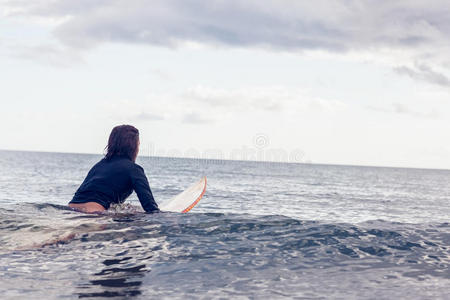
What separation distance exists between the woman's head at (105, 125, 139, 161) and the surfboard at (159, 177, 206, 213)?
2832 millimetres

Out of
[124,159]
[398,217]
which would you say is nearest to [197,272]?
[124,159]

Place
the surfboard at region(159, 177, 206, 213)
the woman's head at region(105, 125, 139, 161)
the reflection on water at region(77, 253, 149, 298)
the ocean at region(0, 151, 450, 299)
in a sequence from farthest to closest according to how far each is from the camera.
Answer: the surfboard at region(159, 177, 206, 213) → the woman's head at region(105, 125, 139, 161) → the ocean at region(0, 151, 450, 299) → the reflection on water at region(77, 253, 149, 298)

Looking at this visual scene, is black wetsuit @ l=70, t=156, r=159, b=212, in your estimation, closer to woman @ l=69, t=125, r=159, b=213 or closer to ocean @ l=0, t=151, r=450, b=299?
woman @ l=69, t=125, r=159, b=213

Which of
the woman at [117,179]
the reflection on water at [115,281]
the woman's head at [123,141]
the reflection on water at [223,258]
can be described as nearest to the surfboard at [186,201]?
the reflection on water at [223,258]

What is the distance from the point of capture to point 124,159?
23.4ft

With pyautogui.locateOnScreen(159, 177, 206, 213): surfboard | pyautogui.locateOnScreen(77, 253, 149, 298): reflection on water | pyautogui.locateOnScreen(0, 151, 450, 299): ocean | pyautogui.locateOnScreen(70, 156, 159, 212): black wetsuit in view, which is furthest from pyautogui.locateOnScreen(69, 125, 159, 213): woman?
pyautogui.locateOnScreen(159, 177, 206, 213): surfboard

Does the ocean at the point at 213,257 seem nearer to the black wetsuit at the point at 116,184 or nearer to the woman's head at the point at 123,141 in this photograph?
the black wetsuit at the point at 116,184

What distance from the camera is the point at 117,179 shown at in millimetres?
7051

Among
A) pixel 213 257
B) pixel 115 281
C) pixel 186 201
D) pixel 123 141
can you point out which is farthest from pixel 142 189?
pixel 186 201

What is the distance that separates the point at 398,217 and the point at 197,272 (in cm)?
1754

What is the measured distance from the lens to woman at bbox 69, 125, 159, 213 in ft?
23.0

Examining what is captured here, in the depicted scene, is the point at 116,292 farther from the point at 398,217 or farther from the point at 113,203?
the point at 398,217

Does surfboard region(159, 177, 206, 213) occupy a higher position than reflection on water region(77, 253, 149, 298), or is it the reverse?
surfboard region(159, 177, 206, 213)

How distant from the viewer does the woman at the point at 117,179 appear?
276 inches
